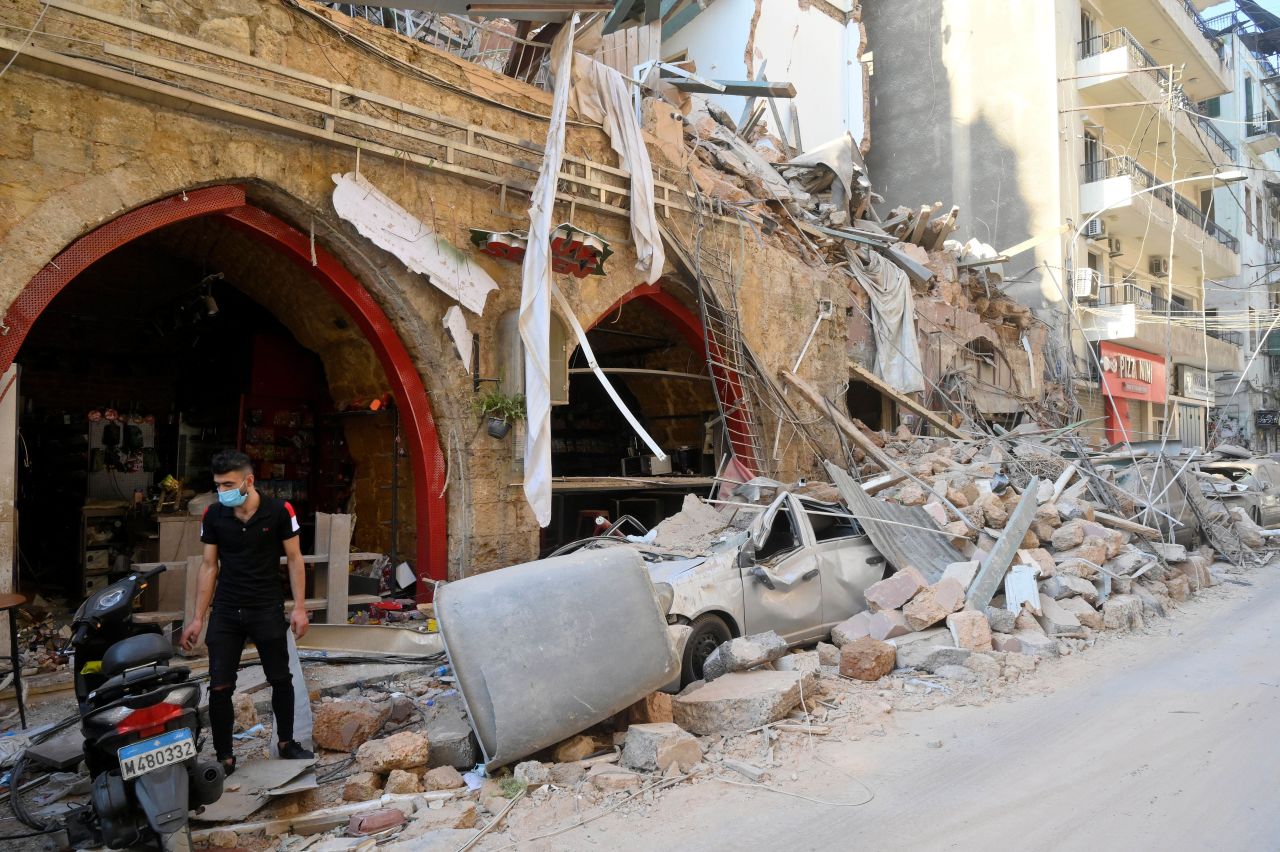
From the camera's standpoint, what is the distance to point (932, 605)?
22.9 feet

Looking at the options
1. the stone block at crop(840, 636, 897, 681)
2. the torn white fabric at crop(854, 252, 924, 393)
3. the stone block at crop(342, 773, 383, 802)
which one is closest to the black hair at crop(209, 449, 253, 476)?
the stone block at crop(342, 773, 383, 802)

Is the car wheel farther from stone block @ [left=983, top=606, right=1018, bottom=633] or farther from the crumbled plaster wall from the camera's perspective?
the crumbled plaster wall

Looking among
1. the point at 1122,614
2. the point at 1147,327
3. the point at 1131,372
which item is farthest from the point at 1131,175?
the point at 1122,614

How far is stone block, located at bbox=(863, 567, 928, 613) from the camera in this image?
7168 mm

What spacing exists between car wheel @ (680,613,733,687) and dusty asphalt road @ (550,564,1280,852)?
1.36 metres

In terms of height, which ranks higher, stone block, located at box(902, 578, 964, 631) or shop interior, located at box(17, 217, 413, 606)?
shop interior, located at box(17, 217, 413, 606)

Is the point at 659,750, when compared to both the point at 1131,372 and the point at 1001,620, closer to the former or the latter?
the point at 1001,620

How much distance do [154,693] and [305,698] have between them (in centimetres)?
197

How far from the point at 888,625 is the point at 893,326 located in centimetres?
887

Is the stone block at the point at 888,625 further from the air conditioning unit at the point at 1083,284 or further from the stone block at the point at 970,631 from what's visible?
the air conditioning unit at the point at 1083,284

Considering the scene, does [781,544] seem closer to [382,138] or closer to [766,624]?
[766,624]

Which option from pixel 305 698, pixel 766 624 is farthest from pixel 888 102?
pixel 305 698

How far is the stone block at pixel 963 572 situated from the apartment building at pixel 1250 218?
28540mm

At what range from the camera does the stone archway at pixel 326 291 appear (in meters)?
6.12
